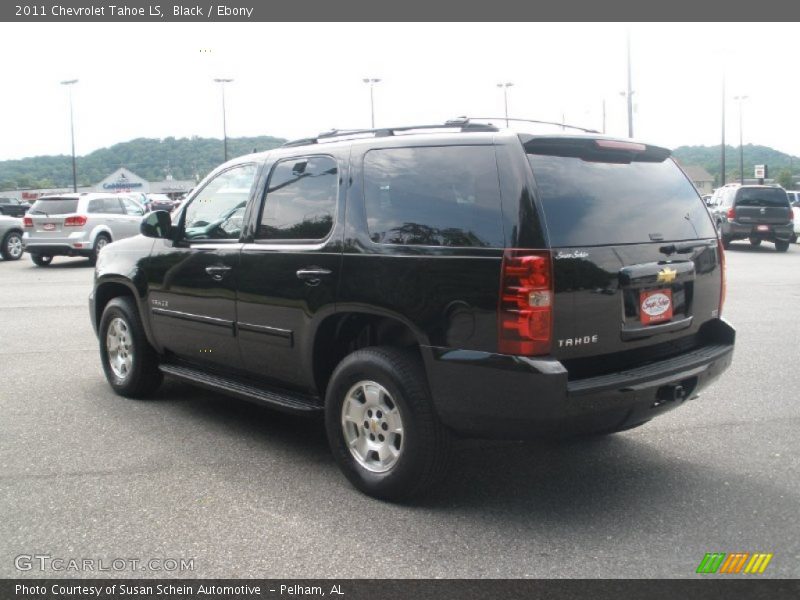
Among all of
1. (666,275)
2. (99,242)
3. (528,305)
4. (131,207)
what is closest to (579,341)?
(528,305)

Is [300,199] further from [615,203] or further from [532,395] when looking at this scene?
[532,395]

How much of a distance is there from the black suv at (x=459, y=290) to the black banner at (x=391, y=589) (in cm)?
75

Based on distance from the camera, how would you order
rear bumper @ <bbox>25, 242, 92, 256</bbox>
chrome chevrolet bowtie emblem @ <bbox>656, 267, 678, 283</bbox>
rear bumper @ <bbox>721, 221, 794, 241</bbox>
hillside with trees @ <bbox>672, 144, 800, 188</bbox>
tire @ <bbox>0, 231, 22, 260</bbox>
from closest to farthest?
1. chrome chevrolet bowtie emblem @ <bbox>656, 267, 678, 283</bbox>
2. rear bumper @ <bbox>25, 242, 92, 256</bbox>
3. tire @ <bbox>0, 231, 22, 260</bbox>
4. rear bumper @ <bbox>721, 221, 794, 241</bbox>
5. hillside with trees @ <bbox>672, 144, 800, 188</bbox>

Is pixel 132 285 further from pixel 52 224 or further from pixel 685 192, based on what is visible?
pixel 52 224

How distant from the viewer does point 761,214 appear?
2191 cm

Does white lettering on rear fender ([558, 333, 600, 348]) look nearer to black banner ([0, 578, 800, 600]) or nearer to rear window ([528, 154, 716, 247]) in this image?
rear window ([528, 154, 716, 247])

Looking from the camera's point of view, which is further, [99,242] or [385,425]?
[99,242]

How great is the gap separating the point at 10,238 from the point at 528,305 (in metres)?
20.9

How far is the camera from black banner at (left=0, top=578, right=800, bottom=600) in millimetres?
3150

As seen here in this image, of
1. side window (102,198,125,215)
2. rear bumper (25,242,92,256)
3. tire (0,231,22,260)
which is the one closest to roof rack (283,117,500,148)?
rear bumper (25,242,92,256)

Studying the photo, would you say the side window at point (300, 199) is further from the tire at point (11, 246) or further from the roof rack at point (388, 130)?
the tire at point (11, 246)

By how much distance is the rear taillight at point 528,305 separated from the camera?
3600 millimetres

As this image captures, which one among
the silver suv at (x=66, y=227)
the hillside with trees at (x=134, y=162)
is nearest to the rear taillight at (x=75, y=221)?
the silver suv at (x=66, y=227)

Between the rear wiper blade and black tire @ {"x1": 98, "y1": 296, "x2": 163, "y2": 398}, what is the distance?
3.89 metres
